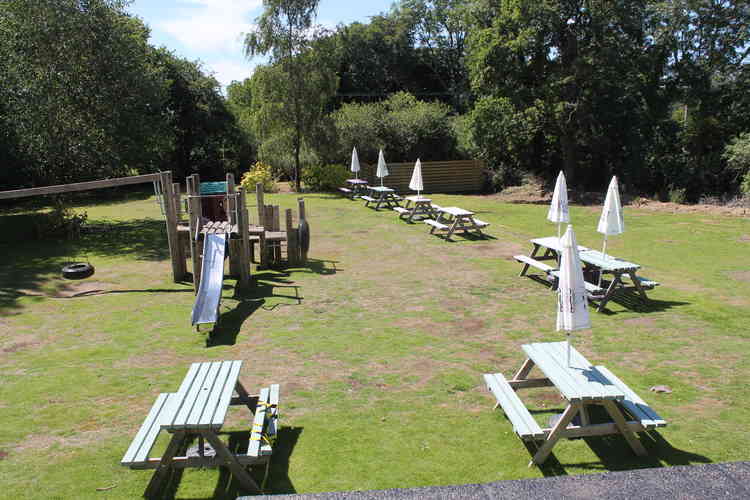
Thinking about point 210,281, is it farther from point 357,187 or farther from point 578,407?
point 357,187

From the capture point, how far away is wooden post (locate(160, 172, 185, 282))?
11.1 metres

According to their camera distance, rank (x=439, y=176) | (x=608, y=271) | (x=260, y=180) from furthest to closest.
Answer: (x=439, y=176) < (x=260, y=180) < (x=608, y=271)

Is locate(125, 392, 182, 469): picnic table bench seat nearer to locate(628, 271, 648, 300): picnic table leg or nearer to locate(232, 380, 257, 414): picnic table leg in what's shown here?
locate(232, 380, 257, 414): picnic table leg

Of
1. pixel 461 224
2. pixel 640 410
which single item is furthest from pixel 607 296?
pixel 461 224

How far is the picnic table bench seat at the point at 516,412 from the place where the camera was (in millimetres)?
4758

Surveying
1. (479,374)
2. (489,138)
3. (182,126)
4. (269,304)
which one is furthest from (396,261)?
(182,126)

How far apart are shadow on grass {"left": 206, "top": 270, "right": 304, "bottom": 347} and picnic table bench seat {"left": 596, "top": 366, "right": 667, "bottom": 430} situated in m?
5.14

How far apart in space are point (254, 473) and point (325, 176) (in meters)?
23.2

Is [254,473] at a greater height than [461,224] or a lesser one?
lesser

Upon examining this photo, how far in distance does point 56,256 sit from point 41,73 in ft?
17.5

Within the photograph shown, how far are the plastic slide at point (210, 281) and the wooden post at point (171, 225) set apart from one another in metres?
1.10

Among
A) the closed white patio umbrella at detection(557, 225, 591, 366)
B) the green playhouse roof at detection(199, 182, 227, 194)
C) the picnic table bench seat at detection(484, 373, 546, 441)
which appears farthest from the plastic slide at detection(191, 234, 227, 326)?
the closed white patio umbrella at detection(557, 225, 591, 366)

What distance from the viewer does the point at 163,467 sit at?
14.4 ft

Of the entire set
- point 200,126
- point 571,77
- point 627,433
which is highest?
point 571,77
